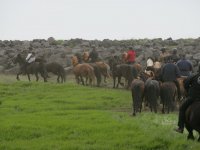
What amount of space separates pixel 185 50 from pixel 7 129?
3889cm

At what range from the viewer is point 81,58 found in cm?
4697

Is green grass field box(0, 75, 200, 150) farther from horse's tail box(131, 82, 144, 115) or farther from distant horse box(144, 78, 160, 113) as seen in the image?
distant horse box(144, 78, 160, 113)

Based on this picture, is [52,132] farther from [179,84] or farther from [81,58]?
[81,58]

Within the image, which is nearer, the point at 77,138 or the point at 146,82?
the point at 77,138

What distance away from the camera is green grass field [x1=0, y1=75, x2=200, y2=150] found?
17.6m

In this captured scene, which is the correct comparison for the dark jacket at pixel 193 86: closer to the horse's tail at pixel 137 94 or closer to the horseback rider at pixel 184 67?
the horse's tail at pixel 137 94

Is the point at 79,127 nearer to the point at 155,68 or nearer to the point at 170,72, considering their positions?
the point at 170,72

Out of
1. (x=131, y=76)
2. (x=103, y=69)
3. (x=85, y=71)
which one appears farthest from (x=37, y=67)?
(x=131, y=76)

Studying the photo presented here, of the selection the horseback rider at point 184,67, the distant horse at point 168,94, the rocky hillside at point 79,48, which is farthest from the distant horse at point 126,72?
the distant horse at point 168,94

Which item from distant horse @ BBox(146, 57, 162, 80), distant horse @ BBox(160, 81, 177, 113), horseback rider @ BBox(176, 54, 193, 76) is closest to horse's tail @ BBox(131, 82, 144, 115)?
distant horse @ BBox(160, 81, 177, 113)

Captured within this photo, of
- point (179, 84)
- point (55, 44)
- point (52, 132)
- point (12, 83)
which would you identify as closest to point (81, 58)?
point (12, 83)

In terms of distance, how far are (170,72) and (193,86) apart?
10.5 m

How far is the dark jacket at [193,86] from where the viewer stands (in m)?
17.8

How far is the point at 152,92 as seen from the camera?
27969 mm
